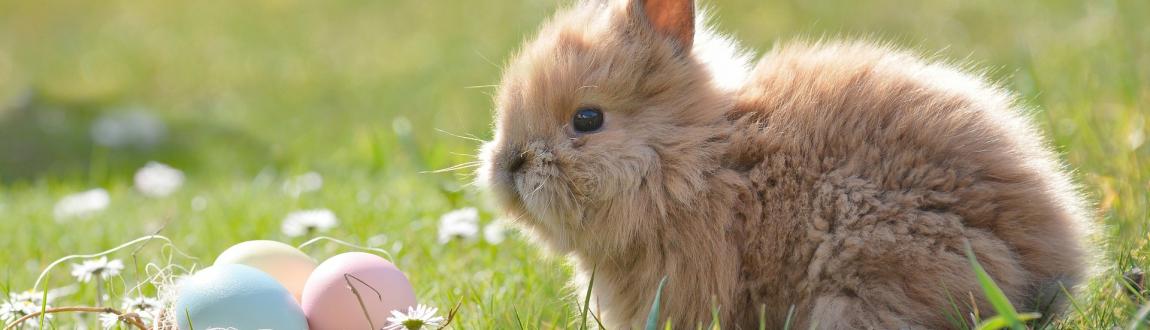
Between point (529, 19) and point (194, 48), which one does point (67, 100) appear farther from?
point (529, 19)

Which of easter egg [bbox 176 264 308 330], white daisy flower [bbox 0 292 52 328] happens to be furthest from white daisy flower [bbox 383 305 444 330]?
white daisy flower [bbox 0 292 52 328]

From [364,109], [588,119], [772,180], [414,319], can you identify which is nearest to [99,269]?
[414,319]

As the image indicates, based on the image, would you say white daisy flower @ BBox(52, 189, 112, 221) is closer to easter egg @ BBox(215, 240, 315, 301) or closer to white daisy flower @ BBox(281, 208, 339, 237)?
white daisy flower @ BBox(281, 208, 339, 237)

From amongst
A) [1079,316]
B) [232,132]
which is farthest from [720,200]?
[232,132]

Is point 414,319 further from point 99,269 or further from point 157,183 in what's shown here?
Answer: point 157,183

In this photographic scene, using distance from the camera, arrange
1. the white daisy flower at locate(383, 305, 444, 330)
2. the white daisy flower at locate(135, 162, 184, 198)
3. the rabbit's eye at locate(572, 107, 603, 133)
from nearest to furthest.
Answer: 1. the white daisy flower at locate(383, 305, 444, 330)
2. the rabbit's eye at locate(572, 107, 603, 133)
3. the white daisy flower at locate(135, 162, 184, 198)

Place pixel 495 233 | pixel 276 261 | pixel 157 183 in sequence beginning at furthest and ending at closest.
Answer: pixel 157 183 < pixel 495 233 < pixel 276 261
